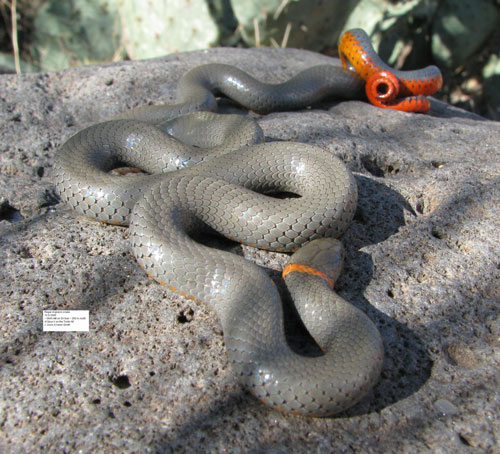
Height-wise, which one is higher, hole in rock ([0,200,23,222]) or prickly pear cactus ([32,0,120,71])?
prickly pear cactus ([32,0,120,71])

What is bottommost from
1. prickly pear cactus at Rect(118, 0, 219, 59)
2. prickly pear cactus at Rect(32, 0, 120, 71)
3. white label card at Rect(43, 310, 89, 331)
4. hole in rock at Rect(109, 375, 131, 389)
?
hole in rock at Rect(109, 375, 131, 389)

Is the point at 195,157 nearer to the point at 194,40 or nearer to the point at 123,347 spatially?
the point at 123,347

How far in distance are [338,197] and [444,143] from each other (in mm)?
1917

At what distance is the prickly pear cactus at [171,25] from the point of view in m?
7.86

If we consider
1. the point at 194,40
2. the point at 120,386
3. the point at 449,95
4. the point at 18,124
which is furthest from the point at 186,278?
the point at 449,95

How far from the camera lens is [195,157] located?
3.91 meters

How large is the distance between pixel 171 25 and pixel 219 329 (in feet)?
21.3

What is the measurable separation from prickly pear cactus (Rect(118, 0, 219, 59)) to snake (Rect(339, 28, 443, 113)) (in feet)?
9.68

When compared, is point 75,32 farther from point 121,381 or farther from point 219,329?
point 121,381

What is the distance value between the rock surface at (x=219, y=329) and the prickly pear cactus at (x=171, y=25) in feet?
12.9

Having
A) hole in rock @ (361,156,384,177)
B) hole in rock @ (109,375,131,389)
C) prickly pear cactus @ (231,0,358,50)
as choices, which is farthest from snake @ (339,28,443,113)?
hole in rock @ (109,375,131,389)

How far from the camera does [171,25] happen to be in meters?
7.92

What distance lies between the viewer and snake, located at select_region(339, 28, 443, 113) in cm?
552

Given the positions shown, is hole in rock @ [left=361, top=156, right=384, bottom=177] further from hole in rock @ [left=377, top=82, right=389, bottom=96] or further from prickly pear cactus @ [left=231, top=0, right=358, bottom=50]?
prickly pear cactus @ [left=231, top=0, right=358, bottom=50]
